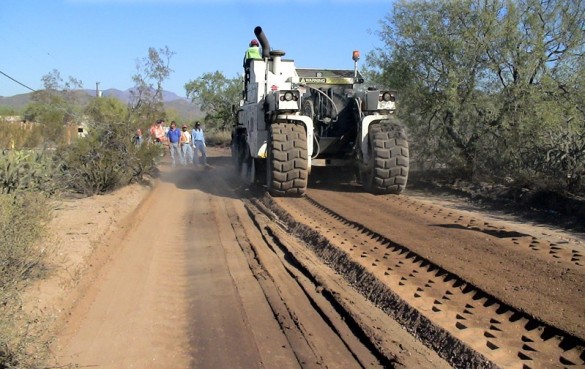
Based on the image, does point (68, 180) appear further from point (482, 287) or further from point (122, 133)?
point (482, 287)

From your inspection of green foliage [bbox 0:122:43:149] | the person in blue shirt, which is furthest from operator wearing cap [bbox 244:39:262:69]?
the person in blue shirt

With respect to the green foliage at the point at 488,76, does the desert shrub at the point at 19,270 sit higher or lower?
lower

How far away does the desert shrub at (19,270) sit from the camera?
13.0 feet

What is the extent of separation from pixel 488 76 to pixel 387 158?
4.04 metres

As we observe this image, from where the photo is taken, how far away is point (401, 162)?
12055 mm

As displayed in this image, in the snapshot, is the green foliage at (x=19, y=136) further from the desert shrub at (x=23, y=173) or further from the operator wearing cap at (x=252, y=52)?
the operator wearing cap at (x=252, y=52)

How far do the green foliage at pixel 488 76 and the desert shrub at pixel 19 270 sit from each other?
944 centimetres

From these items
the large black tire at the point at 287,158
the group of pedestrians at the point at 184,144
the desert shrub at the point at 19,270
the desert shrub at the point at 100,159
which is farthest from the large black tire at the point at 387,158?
the group of pedestrians at the point at 184,144

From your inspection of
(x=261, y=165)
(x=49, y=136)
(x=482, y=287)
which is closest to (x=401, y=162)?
(x=261, y=165)

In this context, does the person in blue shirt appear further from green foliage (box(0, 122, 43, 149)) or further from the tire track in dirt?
the tire track in dirt

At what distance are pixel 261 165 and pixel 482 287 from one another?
9352 mm

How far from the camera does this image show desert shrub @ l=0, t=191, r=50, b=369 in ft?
13.0

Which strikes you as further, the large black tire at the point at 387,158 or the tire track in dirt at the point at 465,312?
the large black tire at the point at 387,158

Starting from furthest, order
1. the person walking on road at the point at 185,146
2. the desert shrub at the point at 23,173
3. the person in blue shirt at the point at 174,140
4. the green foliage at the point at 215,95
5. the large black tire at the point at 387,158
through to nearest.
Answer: the green foliage at the point at 215,95, the person walking on road at the point at 185,146, the person in blue shirt at the point at 174,140, the large black tire at the point at 387,158, the desert shrub at the point at 23,173
